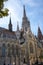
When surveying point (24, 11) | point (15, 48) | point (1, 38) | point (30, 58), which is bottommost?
point (30, 58)

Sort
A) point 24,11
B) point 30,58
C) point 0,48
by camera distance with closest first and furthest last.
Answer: point 0,48
point 30,58
point 24,11

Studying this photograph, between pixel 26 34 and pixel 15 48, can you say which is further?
pixel 26 34

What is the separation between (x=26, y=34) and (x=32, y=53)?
7224 mm

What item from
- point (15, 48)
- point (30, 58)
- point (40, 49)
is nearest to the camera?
point (15, 48)

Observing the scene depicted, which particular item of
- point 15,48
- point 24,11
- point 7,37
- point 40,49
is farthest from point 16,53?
point 24,11

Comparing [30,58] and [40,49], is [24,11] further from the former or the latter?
[30,58]

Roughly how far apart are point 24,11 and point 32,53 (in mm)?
25356

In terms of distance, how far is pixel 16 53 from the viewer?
54.8 m

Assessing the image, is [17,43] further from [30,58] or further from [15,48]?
[30,58]

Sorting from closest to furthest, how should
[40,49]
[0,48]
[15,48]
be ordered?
[0,48] < [15,48] < [40,49]

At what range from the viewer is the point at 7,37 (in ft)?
175

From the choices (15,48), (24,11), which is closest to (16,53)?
(15,48)

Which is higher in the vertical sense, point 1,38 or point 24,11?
point 24,11

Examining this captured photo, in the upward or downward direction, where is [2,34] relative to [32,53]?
upward
